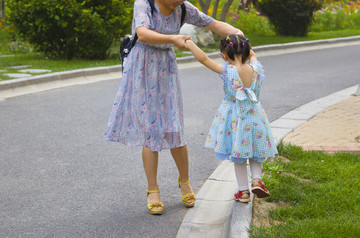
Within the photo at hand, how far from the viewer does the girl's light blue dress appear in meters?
4.09

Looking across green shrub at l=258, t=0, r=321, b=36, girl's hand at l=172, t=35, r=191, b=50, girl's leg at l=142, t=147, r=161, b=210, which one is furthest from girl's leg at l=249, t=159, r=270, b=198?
green shrub at l=258, t=0, r=321, b=36

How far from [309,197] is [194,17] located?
1575 millimetres

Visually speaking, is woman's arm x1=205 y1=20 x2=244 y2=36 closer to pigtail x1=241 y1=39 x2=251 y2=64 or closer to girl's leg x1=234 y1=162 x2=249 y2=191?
pigtail x1=241 y1=39 x2=251 y2=64

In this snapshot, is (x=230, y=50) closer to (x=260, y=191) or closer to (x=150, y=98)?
(x=150, y=98)

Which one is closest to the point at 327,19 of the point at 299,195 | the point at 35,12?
the point at 35,12

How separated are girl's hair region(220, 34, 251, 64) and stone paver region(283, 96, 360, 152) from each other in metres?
1.93

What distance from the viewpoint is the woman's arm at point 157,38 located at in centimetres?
370

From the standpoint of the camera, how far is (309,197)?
4.20 meters

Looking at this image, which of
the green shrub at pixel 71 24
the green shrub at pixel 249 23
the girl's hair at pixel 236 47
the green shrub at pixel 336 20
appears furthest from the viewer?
the green shrub at pixel 336 20

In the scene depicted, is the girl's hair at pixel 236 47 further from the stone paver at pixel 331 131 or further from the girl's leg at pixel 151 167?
the stone paver at pixel 331 131

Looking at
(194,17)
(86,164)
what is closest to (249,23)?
(86,164)

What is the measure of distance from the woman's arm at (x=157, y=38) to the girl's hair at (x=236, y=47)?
0.44m

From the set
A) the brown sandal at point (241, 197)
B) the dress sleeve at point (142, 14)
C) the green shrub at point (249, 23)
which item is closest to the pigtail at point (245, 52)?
the dress sleeve at point (142, 14)

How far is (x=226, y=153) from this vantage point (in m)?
4.20
